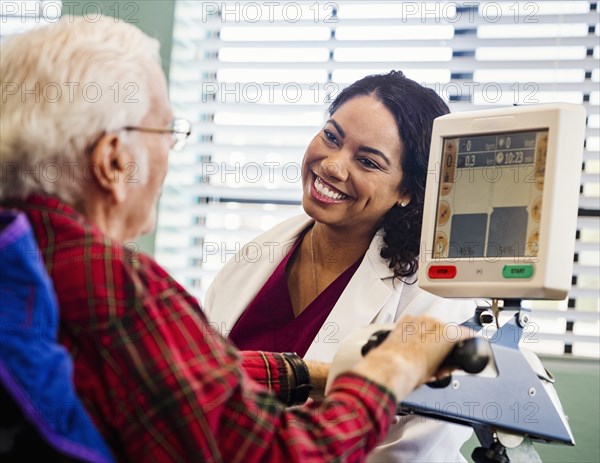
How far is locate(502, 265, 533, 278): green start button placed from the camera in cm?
139

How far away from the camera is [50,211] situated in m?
1.12

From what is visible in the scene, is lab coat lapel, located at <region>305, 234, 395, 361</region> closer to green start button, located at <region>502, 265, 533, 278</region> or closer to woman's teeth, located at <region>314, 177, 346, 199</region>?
woman's teeth, located at <region>314, 177, 346, 199</region>

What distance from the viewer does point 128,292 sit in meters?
1.07

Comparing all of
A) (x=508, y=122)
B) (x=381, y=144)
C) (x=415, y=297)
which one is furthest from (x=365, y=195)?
(x=508, y=122)

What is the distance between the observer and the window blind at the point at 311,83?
8.26ft

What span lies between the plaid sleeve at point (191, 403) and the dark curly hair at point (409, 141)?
85 cm

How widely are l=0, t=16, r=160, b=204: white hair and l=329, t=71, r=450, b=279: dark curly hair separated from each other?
895 mm

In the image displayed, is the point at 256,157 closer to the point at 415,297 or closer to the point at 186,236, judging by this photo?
the point at 186,236

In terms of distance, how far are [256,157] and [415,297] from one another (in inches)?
42.0

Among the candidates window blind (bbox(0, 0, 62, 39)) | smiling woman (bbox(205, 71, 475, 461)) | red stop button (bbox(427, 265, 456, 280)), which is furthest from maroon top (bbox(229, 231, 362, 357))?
window blind (bbox(0, 0, 62, 39))

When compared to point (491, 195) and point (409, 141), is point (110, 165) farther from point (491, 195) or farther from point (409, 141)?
point (409, 141)

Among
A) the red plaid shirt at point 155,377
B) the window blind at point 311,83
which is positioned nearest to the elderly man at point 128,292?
the red plaid shirt at point 155,377

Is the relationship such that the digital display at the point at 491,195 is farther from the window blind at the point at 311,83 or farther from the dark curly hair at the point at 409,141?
the window blind at the point at 311,83

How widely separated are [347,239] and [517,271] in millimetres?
667
